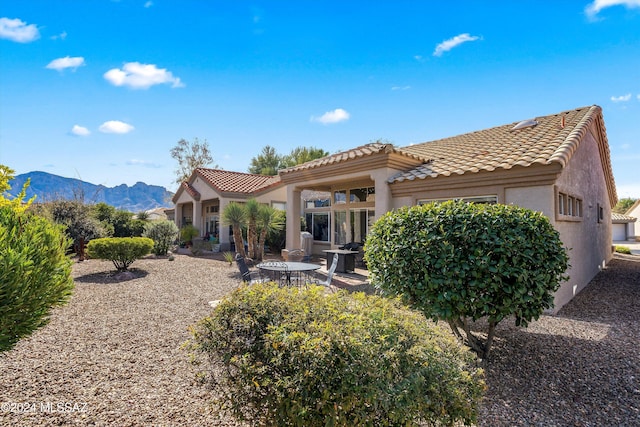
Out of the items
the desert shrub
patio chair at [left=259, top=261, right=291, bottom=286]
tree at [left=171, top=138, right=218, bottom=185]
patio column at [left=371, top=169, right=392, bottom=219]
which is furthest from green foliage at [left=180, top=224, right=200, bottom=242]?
tree at [left=171, top=138, right=218, bottom=185]

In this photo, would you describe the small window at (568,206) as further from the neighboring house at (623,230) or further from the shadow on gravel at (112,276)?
the neighboring house at (623,230)

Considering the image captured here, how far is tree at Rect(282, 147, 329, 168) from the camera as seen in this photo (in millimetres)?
38531

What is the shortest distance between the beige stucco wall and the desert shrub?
18.3 meters

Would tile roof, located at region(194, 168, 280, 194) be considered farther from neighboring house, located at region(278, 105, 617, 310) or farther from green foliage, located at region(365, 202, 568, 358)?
green foliage, located at region(365, 202, 568, 358)

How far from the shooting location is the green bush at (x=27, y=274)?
9.67 feet

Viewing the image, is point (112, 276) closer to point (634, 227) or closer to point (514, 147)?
point (514, 147)

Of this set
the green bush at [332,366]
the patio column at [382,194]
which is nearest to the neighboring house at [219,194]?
the patio column at [382,194]

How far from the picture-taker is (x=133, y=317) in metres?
7.18

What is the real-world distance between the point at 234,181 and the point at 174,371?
817 inches

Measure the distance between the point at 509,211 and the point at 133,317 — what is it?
8.16 meters

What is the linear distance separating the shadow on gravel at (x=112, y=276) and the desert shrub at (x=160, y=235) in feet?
17.4

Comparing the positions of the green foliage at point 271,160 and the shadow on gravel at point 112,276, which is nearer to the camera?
the shadow on gravel at point 112,276

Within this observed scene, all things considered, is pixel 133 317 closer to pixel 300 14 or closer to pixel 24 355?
pixel 24 355

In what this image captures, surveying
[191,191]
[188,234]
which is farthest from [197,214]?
[188,234]
